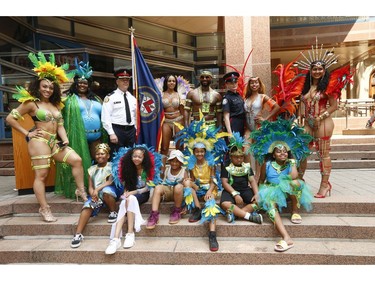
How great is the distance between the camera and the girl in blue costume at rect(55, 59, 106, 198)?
14.6 feet

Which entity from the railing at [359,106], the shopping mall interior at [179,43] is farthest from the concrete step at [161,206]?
the railing at [359,106]

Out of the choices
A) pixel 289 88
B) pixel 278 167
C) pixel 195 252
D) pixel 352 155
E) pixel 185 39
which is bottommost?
pixel 195 252

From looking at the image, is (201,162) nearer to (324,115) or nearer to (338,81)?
(324,115)

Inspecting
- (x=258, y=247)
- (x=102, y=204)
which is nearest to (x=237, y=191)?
(x=258, y=247)

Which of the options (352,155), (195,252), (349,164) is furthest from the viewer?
(352,155)

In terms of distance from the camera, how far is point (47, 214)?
3959mm

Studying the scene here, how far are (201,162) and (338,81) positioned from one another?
225cm

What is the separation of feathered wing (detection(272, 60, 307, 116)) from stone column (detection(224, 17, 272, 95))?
4.93ft

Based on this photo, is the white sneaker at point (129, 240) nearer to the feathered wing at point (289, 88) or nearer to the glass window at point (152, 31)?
the feathered wing at point (289, 88)

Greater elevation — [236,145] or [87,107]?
[87,107]

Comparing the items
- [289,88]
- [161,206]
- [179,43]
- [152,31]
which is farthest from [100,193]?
[179,43]

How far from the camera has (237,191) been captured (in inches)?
155

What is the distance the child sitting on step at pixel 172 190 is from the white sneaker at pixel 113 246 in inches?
15.8

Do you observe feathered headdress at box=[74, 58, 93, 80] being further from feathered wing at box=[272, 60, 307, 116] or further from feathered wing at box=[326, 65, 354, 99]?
feathered wing at box=[326, 65, 354, 99]
